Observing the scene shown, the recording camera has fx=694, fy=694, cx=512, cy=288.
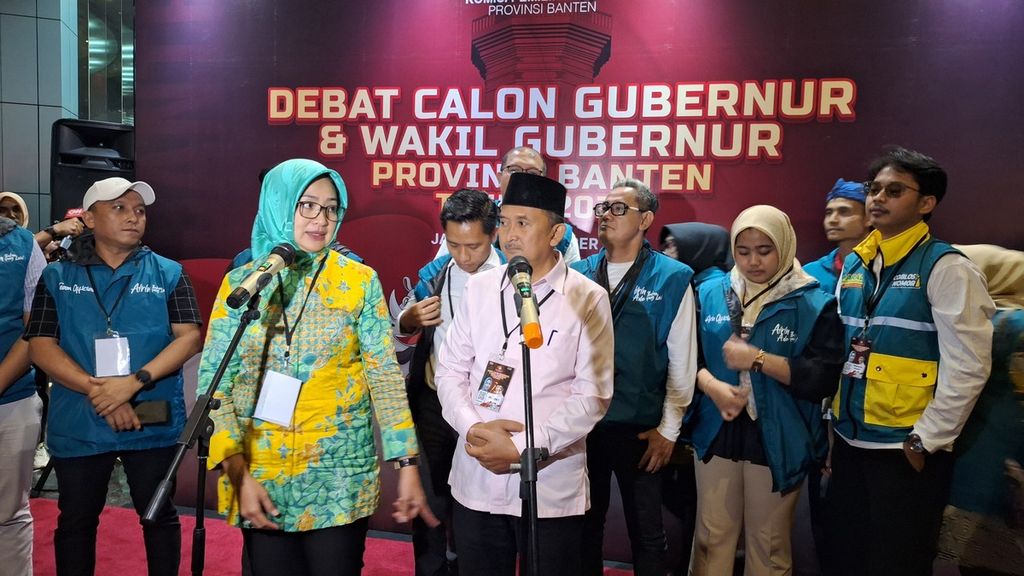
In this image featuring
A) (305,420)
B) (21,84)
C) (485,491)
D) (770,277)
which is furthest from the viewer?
(21,84)

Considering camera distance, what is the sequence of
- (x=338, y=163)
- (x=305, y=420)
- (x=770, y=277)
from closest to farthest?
(x=305, y=420)
(x=770, y=277)
(x=338, y=163)

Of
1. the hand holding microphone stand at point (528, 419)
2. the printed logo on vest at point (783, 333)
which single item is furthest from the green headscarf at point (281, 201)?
the printed logo on vest at point (783, 333)

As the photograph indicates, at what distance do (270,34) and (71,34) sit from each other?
4187 mm

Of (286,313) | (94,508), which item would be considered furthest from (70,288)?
(286,313)

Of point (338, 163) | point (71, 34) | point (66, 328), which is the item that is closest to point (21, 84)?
point (71, 34)

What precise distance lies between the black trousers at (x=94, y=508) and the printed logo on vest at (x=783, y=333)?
2.46 metres

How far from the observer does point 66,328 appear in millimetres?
2768

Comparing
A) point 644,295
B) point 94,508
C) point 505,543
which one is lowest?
point 94,508

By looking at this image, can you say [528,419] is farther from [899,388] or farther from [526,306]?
[899,388]

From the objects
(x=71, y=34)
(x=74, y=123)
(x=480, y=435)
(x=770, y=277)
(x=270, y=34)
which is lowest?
(x=480, y=435)

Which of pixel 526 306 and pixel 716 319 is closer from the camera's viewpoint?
pixel 526 306

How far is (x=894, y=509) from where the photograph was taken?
2.51 meters

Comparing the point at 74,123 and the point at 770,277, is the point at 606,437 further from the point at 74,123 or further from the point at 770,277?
the point at 74,123

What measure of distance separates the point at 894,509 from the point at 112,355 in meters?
3.04
